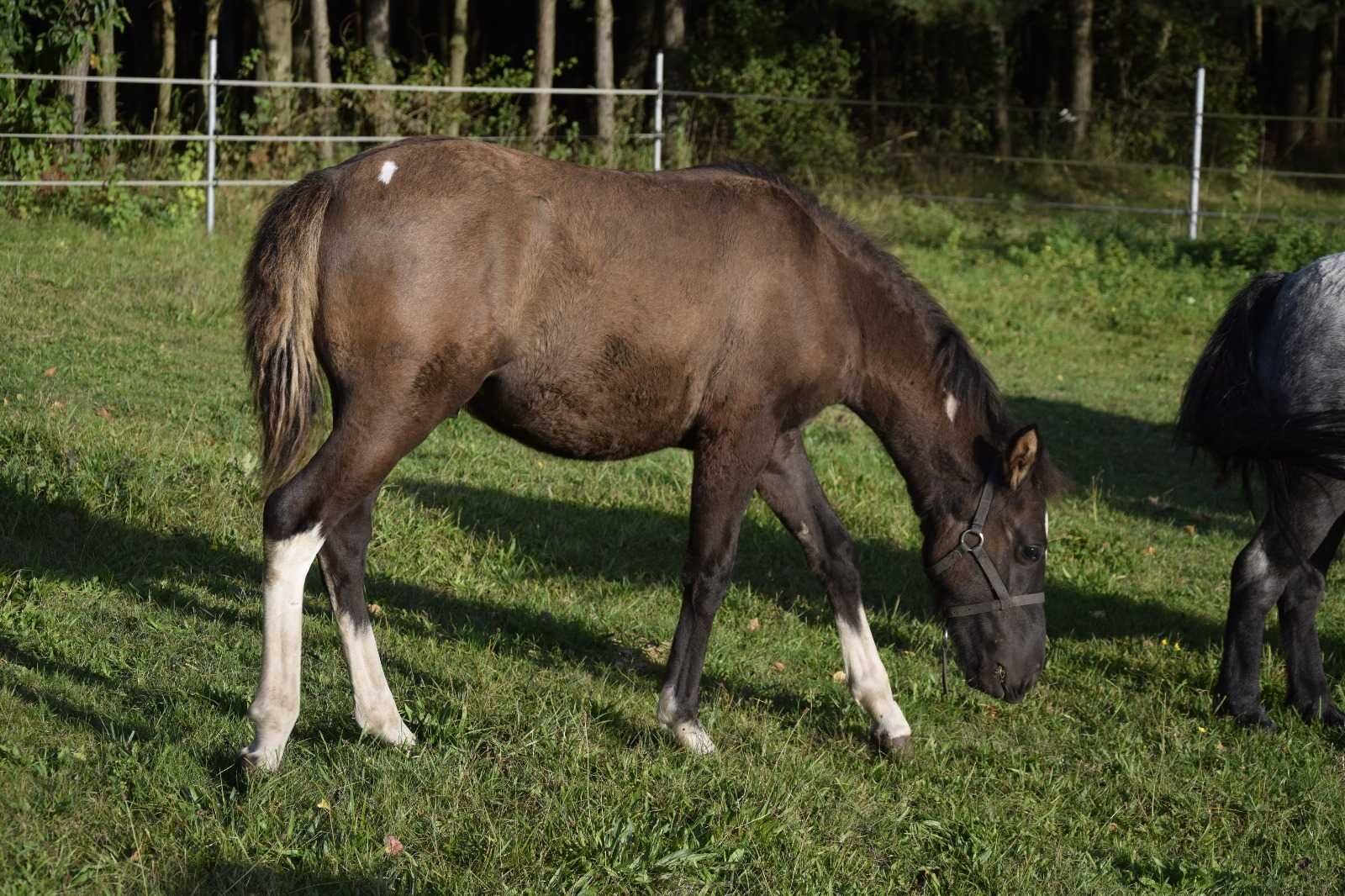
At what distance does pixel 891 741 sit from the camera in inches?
188

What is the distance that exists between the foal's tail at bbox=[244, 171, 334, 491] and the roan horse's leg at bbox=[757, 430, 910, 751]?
1.79 meters

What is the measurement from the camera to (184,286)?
11.0 meters

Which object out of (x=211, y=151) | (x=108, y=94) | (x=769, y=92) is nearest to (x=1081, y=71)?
(x=769, y=92)

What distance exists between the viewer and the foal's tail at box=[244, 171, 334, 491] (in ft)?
13.3

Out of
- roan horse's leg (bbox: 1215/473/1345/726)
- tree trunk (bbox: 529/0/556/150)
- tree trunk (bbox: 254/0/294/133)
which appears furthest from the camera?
tree trunk (bbox: 529/0/556/150)

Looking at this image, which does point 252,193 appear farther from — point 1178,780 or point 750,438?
point 1178,780

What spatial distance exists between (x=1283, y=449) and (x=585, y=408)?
2540 millimetres

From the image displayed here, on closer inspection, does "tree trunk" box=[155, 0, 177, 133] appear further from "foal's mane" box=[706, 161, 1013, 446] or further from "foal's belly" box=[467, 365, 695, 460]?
"foal's belly" box=[467, 365, 695, 460]

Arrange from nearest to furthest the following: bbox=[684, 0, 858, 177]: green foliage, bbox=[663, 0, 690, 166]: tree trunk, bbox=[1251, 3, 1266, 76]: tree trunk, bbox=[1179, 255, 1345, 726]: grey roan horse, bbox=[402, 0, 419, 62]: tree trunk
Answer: bbox=[1179, 255, 1345, 726]: grey roan horse → bbox=[684, 0, 858, 177]: green foliage → bbox=[663, 0, 690, 166]: tree trunk → bbox=[402, 0, 419, 62]: tree trunk → bbox=[1251, 3, 1266, 76]: tree trunk

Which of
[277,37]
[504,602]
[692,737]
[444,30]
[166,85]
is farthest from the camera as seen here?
[444,30]

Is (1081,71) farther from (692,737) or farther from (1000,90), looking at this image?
(692,737)

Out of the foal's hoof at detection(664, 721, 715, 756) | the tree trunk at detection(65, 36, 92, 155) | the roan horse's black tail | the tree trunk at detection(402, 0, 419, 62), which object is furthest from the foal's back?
the tree trunk at detection(402, 0, 419, 62)

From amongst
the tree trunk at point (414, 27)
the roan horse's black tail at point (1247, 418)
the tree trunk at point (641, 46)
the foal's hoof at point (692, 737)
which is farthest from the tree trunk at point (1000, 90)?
the foal's hoof at point (692, 737)

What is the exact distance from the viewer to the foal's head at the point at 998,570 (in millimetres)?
4859
